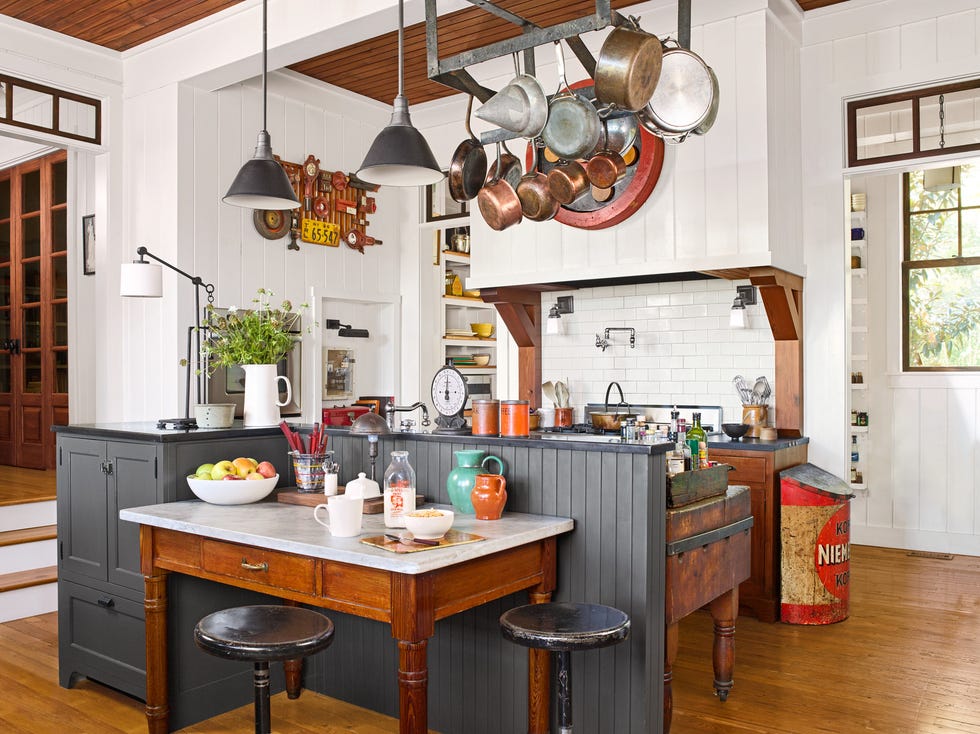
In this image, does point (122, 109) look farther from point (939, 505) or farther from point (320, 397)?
point (939, 505)

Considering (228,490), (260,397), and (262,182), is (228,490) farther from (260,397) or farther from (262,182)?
(262,182)

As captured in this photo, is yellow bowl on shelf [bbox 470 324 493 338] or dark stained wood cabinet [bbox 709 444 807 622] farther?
yellow bowl on shelf [bbox 470 324 493 338]

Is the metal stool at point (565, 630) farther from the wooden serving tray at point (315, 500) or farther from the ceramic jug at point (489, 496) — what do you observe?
the wooden serving tray at point (315, 500)

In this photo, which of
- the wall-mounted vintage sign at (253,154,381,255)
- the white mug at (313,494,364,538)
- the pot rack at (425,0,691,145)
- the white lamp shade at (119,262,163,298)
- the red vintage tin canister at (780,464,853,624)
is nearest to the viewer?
the pot rack at (425,0,691,145)

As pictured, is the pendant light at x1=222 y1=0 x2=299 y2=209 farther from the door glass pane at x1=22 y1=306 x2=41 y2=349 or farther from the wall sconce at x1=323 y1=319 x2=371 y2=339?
the door glass pane at x1=22 y1=306 x2=41 y2=349

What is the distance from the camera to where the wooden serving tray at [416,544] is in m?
2.60

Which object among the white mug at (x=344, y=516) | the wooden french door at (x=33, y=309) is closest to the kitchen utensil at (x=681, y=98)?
the white mug at (x=344, y=516)

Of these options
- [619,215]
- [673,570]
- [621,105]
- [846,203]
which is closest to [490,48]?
[621,105]

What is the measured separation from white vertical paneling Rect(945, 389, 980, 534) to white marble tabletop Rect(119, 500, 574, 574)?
4680mm

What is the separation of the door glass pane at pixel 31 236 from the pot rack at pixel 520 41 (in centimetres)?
591

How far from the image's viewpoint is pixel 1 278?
8344 millimetres

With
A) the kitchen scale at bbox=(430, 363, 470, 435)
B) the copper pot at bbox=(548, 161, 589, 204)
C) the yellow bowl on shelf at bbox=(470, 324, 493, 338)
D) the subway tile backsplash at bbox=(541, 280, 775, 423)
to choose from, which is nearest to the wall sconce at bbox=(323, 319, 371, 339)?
the yellow bowl on shelf at bbox=(470, 324, 493, 338)

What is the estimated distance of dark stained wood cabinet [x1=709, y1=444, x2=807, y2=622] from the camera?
4.80m

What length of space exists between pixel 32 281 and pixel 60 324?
2.20 feet
